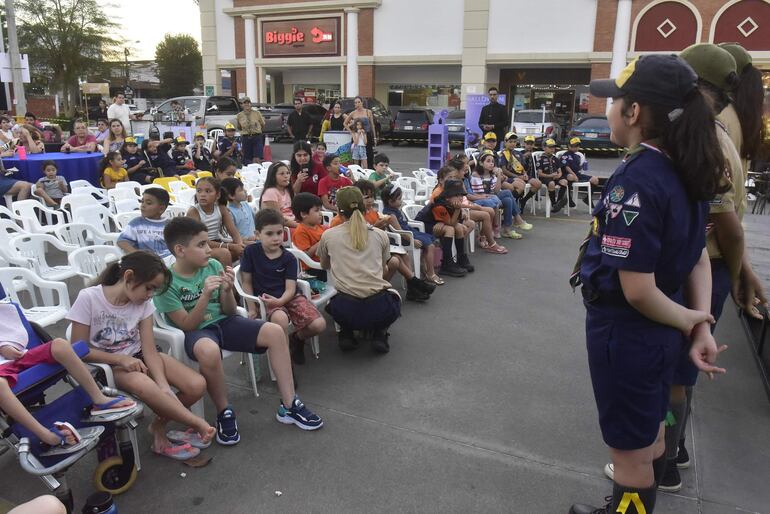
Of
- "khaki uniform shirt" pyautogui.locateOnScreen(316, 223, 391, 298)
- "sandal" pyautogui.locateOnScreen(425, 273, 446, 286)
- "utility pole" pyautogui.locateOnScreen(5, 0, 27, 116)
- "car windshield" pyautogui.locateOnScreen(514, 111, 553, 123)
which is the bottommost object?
"sandal" pyautogui.locateOnScreen(425, 273, 446, 286)

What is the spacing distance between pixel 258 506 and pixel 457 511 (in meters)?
0.91

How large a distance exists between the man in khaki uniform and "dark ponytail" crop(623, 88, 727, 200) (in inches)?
447

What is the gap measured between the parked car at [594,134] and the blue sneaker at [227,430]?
54.5 feet

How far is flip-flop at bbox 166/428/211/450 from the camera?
119 inches

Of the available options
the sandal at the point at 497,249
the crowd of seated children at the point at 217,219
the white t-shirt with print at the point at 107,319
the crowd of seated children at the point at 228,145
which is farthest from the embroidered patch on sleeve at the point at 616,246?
the crowd of seated children at the point at 228,145

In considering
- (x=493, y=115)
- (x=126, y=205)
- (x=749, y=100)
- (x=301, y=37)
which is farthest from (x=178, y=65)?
(x=749, y=100)

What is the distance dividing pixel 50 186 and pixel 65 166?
121cm

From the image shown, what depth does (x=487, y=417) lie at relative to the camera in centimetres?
341

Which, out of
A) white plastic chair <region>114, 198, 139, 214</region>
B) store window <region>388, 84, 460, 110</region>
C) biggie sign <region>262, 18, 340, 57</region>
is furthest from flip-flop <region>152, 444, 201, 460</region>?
store window <region>388, 84, 460, 110</region>

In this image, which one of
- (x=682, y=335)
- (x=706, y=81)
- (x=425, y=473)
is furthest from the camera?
(x=425, y=473)

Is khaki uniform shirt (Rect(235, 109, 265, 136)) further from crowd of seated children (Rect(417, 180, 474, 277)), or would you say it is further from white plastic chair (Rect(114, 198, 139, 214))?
crowd of seated children (Rect(417, 180, 474, 277))

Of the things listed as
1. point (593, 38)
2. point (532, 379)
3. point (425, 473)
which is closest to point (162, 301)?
point (425, 473)

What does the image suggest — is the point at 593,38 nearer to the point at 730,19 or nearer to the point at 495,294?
the point at 730,19

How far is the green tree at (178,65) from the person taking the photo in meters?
56.8
